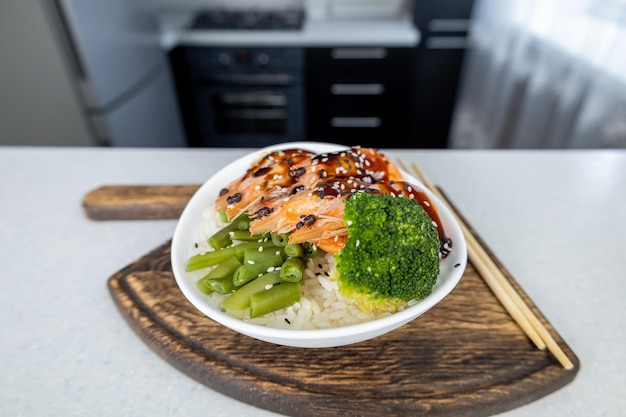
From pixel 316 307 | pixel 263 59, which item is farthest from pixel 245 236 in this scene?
pixel 263 59

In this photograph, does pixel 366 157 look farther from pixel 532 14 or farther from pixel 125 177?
pixel 532 14

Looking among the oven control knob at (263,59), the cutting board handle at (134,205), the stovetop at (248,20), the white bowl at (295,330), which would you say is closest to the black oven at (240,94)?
the oven control knob at (263,59)

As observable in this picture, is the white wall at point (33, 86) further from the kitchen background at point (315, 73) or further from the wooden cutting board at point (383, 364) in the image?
the wooden cutting board at point (383, 364)

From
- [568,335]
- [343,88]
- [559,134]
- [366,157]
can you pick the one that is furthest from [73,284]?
[343,88]

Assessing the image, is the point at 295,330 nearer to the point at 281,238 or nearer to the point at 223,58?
the point at 281,238

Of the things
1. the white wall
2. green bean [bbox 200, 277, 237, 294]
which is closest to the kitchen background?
the white wall

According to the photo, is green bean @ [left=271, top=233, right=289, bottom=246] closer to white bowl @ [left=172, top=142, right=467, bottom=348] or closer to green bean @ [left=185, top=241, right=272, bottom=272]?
green bean @ [left=185, top=241, right=272, bottom=272]

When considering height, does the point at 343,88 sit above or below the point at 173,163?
below
